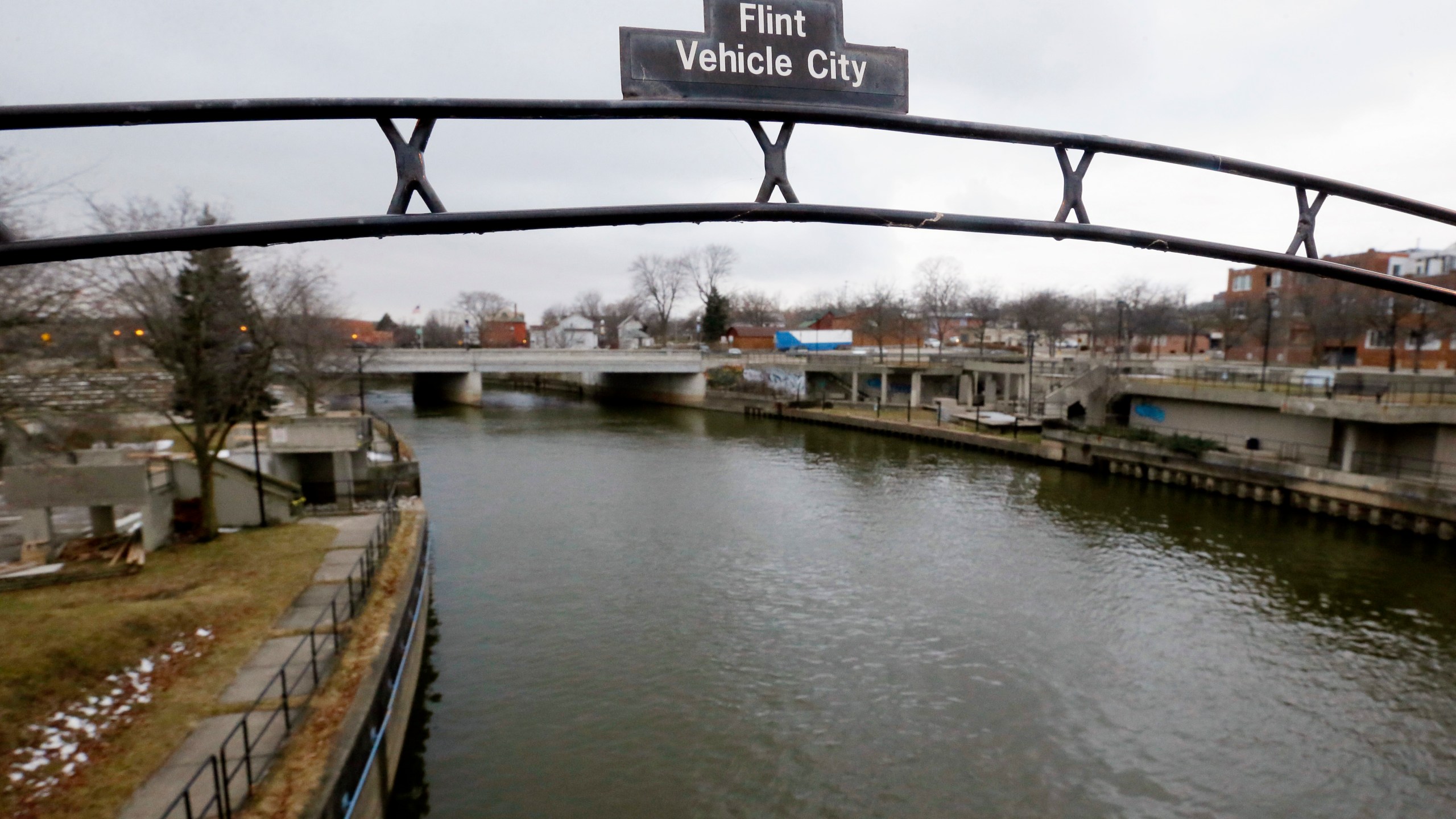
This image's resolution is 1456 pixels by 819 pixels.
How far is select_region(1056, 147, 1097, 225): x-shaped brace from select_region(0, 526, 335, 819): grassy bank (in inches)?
340

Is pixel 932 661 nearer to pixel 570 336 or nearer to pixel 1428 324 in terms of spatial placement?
pixel 1428 324

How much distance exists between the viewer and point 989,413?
131 ft

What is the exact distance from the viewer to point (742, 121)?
A: 3.36m

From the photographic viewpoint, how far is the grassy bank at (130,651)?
22.3 ft

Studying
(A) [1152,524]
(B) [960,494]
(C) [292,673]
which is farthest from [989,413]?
(C) [292,673]

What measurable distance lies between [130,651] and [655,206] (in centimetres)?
993

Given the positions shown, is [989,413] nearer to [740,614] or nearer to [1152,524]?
[1152,524]

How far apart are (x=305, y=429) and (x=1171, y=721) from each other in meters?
19.9

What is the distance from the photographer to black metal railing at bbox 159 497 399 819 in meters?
6.17

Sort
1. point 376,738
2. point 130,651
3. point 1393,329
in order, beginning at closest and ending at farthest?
point 376,738, point 130,651, point 1393,329

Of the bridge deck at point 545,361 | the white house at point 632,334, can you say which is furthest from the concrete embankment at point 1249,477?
the white house at point 632,334

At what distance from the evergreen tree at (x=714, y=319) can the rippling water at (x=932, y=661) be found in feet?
201

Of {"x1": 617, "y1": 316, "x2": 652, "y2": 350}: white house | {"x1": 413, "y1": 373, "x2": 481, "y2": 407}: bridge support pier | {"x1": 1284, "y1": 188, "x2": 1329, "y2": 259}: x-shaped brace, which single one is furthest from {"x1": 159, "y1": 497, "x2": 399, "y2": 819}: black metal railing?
{"x1": 617, "y1": 316, "x2": 652, "y2": 350}: white house

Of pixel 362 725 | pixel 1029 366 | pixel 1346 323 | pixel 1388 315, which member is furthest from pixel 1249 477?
pixel 362 725
